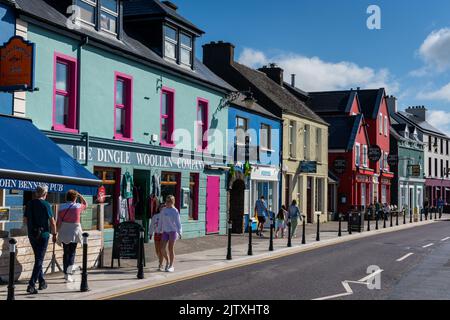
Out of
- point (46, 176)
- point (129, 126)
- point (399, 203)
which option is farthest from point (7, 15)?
point (399, 203)

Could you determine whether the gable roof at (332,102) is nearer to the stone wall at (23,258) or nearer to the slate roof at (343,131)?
the slate roof at (343,131)

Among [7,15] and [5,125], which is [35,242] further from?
[7,15]

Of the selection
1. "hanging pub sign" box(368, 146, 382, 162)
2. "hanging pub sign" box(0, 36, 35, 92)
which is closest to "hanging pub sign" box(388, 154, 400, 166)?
"hanging pub sign" box(368, 146, 382, 162)

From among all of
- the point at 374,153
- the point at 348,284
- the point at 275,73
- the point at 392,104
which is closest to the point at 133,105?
the point at 348,284

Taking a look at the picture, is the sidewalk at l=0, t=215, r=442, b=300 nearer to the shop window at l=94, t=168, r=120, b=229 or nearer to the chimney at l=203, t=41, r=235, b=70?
the shop window at l=94, t=168, r=120, b=229

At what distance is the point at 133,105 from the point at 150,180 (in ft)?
9.45

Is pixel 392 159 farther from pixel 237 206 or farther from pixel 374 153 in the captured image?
pixel 237 206

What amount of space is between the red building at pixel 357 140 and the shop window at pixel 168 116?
23.8 meters

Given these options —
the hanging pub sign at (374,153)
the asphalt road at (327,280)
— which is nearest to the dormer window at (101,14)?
the asphalt road at (327,280)

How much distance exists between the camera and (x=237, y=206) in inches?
1162

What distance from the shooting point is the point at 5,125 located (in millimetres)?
14641

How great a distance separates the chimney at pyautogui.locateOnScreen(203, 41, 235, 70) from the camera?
36000 mm

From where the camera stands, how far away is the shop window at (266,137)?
31875 mm
